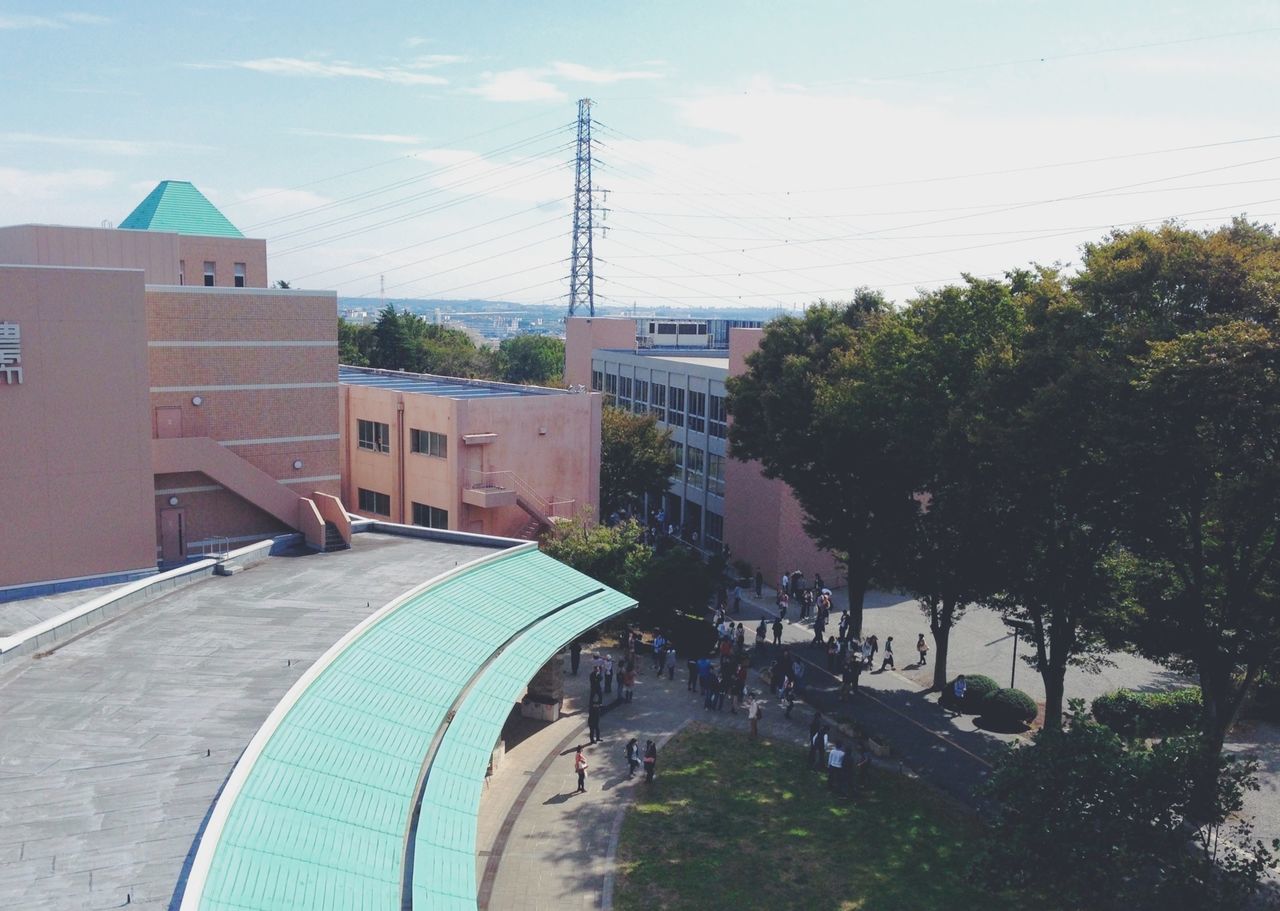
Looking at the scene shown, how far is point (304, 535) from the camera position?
28469mm

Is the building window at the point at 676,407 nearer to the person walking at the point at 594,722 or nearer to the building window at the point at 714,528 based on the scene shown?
the building window at the point at 714,528

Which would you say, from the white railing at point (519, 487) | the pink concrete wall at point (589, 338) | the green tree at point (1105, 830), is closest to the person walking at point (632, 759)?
the green tree at point (1105, 830)

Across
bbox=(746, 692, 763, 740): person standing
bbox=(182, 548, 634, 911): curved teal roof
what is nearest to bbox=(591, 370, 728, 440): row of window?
bbox=(746, 692, 763, 740): person standing

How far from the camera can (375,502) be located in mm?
39562

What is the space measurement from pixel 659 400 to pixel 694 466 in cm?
469

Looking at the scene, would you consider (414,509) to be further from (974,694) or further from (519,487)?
(974,694)

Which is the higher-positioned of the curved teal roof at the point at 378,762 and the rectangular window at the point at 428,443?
the rectangular window at the point at 428,443

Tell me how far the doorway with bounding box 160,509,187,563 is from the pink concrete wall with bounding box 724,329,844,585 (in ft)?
72.5

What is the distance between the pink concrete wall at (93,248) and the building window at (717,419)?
24367 millimetres

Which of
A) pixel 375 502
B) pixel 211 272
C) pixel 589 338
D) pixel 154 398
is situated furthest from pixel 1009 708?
pixel 589 338

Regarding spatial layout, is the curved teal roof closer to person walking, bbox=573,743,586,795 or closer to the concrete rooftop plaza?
the concrete rooftop plaza

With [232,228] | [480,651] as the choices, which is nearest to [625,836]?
[480,651]

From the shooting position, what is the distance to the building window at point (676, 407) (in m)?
50.8

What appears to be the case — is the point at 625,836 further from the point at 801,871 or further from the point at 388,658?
the point at 388,658
